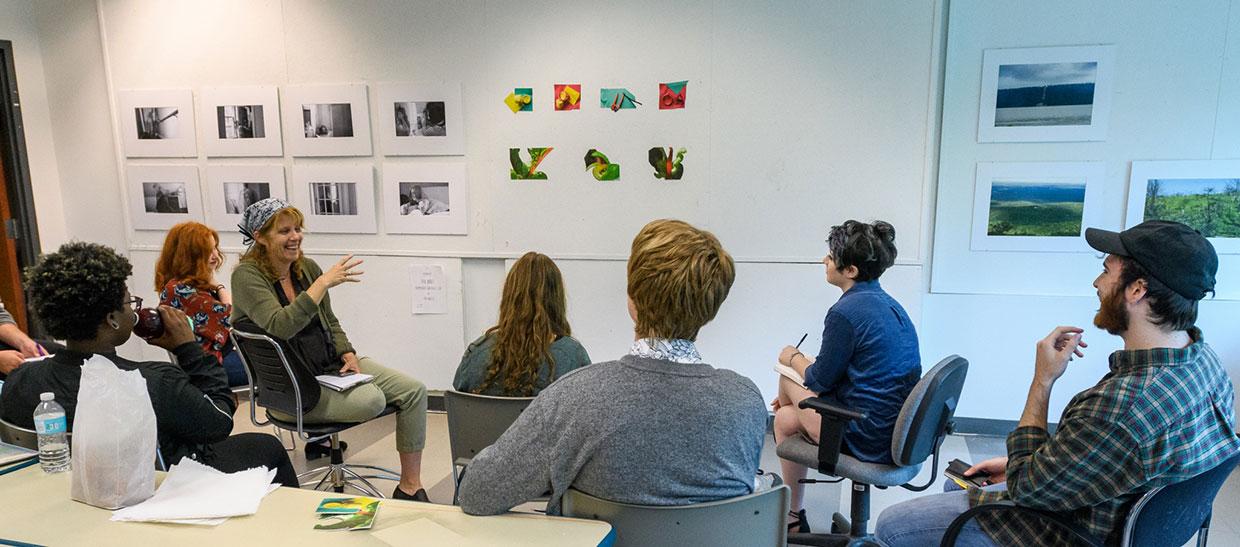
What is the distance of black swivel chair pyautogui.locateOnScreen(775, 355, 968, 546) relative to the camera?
6.55 ft

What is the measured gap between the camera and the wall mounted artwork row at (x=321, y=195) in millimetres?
3883

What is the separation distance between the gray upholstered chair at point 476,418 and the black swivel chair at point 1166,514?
4.70 feet

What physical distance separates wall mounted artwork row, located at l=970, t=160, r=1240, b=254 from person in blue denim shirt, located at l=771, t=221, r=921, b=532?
1465 millimetres

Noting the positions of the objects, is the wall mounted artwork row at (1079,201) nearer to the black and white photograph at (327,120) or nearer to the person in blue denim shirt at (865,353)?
the person in blue denim shirt at (865,353)

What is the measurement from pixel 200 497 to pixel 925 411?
1933mm

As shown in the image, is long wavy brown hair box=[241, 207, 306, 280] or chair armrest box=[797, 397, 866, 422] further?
long wavy brown hair box=[241, 207, 306, 280]

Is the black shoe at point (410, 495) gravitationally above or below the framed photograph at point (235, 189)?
below

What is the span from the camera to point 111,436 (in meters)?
1.38

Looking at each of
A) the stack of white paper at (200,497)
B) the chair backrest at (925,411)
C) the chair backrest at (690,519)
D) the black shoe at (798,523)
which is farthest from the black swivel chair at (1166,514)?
the stack of white paper at (200,497)

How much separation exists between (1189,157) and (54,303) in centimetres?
448

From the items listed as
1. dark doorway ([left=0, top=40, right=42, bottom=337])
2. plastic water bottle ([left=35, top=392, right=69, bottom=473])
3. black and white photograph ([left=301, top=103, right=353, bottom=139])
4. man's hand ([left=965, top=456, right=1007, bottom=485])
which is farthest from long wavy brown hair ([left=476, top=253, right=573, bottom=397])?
dark doorway ([left=0, top=40, right=42, bottom=337])

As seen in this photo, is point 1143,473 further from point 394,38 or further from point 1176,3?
point 394,38

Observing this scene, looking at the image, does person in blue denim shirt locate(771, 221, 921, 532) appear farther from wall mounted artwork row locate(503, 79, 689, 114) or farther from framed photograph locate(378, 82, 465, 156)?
framed photograph locate(378, 82, 465, 156)

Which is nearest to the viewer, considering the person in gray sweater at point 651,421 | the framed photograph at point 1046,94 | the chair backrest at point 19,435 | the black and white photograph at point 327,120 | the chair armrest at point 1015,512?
the person in gray sweater at point 651,421
